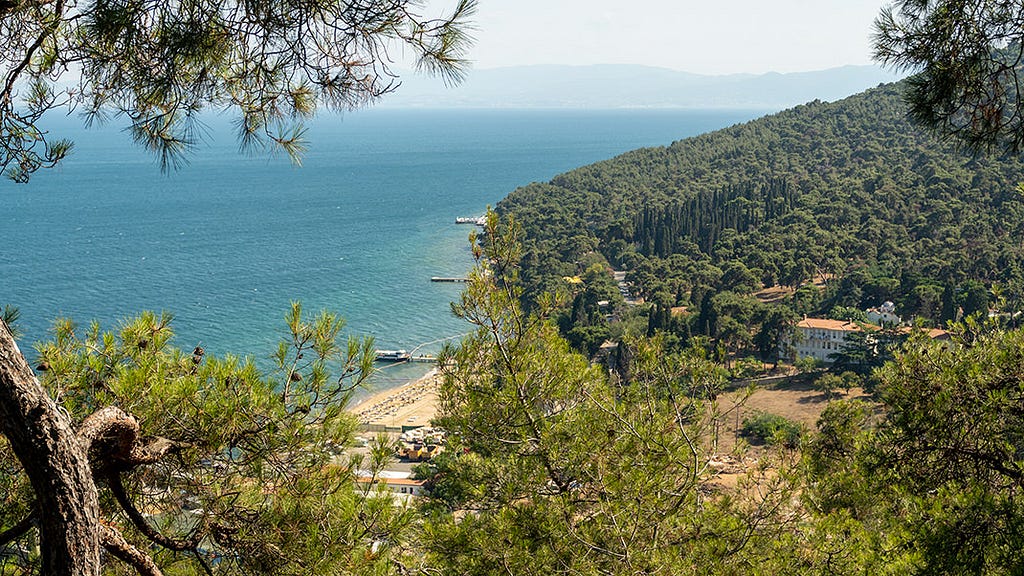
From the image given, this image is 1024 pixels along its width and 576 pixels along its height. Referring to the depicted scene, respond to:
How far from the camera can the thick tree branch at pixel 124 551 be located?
2.06 m

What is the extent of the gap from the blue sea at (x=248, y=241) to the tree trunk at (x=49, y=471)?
3079mm

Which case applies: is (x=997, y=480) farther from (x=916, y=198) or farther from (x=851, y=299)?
(x=916, y=198)

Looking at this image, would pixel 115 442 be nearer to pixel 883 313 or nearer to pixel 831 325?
pixel 831 325

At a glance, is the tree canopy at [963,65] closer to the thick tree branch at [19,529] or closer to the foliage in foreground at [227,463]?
the foliage in foreground at [227,463]

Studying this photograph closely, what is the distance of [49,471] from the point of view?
1.74m

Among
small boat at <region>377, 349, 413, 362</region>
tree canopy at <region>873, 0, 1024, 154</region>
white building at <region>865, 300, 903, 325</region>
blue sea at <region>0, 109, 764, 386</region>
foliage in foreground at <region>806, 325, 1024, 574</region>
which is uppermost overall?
tree canopy at <region>873, 0, 1024, 154</region>

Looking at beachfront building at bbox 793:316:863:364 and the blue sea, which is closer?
beachfront building at bbox 793:316:863:364

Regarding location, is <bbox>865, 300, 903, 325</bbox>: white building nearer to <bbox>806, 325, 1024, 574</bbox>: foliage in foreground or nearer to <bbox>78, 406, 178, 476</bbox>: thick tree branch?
<bbox>806, 325, 1024, 574</bbox>: foliage in foreground

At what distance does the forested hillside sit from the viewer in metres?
28.5

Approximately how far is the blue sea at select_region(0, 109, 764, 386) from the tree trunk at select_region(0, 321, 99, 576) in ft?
10.1

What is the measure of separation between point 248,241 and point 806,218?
95.2ft

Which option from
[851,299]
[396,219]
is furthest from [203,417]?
[396,219]

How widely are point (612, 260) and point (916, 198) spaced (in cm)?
1441

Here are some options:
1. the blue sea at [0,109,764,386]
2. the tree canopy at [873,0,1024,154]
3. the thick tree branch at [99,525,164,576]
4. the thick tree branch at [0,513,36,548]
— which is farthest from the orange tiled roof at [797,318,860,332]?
the thick tree branch at [0,513,36,548]
